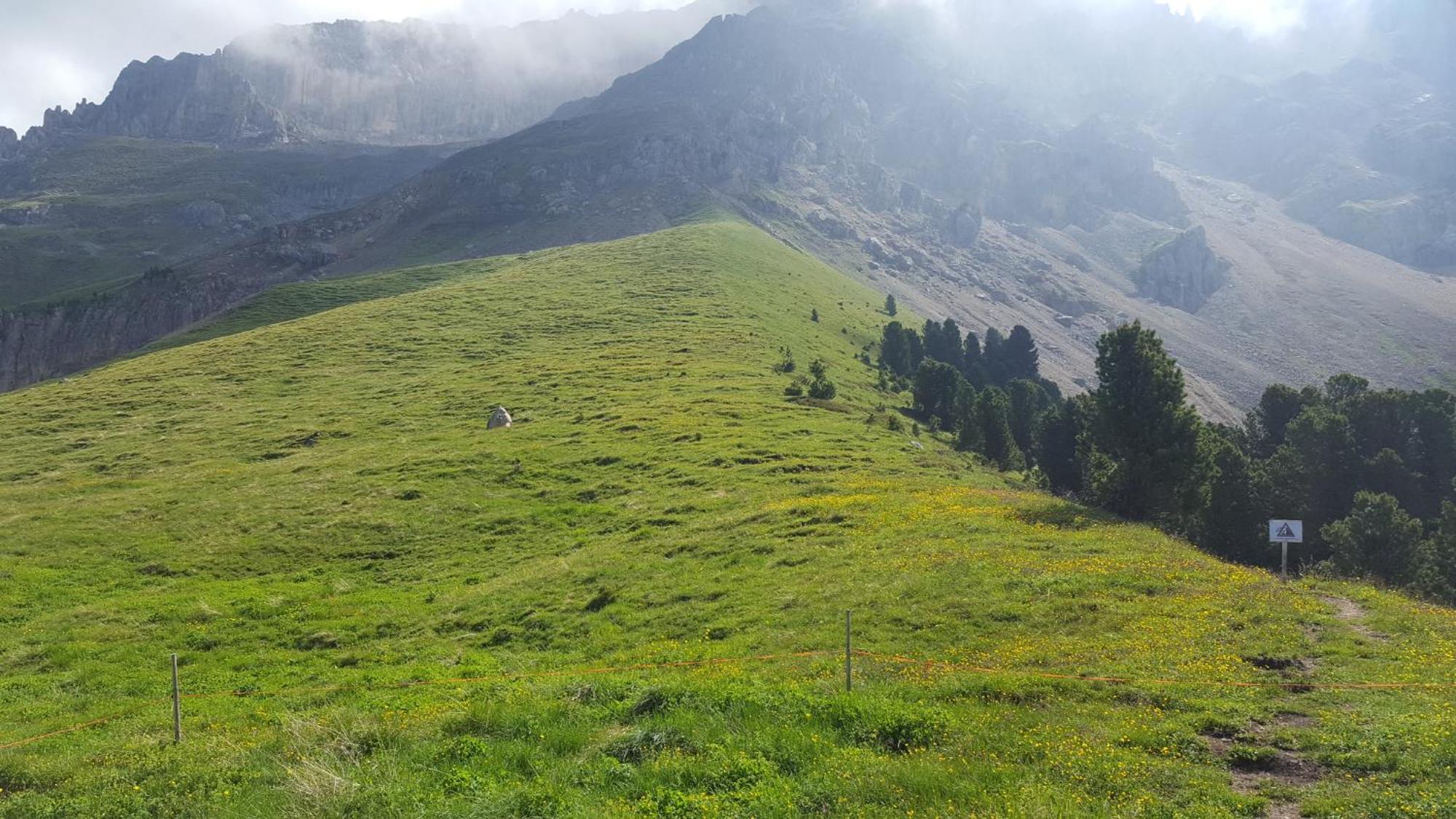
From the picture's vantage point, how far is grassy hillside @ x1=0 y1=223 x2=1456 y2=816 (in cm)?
1109

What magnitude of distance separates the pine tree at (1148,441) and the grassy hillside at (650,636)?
6.31 metres

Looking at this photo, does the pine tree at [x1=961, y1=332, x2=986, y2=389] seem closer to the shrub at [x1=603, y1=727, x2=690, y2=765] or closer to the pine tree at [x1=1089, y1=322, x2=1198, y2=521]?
the pine tree at [x1=1089, y1=322, x2=1198, y2=521]

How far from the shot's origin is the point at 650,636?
22.7m

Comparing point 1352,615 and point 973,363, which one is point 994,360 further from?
point 1352,615

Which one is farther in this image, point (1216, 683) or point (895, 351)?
point (895, 351)

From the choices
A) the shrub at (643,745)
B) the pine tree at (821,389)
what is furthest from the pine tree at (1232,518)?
the shrub at (643,745)

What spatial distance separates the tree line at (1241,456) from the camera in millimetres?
39969

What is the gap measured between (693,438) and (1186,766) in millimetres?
43378

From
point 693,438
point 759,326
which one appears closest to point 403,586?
point 693,438

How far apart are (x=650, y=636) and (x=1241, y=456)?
57.6m

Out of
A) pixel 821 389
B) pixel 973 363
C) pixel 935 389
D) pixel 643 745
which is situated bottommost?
pixel 643 745

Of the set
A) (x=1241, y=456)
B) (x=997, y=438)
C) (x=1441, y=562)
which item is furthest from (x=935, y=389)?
(x=1441, y=562)

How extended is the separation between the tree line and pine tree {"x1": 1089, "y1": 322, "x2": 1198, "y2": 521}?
0.07 m

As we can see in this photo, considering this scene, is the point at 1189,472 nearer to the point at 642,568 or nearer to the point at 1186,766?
the point at 642,568
